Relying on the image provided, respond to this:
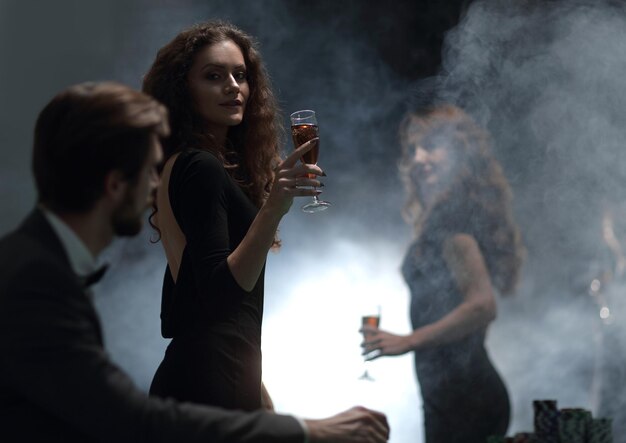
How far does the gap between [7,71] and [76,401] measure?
361cm

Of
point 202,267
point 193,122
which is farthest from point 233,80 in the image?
point 202,267

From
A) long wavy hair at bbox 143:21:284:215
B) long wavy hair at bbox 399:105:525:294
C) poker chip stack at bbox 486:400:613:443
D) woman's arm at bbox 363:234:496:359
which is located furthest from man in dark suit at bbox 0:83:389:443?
long wavy hair at bbox 399:105:525:294

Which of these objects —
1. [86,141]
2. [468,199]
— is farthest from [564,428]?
[468,199]

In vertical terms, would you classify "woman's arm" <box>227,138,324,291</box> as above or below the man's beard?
above

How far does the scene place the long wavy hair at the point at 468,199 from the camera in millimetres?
3475

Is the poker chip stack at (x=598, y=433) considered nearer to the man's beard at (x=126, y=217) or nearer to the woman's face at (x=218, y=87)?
the woman's face at (x=218, y=87)

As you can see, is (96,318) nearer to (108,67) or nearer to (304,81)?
(108,67)

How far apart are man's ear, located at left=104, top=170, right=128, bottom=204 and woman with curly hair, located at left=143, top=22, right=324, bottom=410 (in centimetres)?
53

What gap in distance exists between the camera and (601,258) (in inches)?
219

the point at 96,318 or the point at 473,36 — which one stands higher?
the point at 473,36

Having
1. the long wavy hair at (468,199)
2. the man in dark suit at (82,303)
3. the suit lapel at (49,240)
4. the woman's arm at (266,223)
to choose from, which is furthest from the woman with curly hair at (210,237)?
the long wavy hair at (468,199)

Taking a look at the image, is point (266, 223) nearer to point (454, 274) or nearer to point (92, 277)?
point (92, 277)

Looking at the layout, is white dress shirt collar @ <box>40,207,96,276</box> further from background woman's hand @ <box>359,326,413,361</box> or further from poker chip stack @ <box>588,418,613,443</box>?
background woman's hand @ <box>359,326,413,361</box>

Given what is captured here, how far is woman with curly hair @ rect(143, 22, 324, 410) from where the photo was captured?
5.68ft
